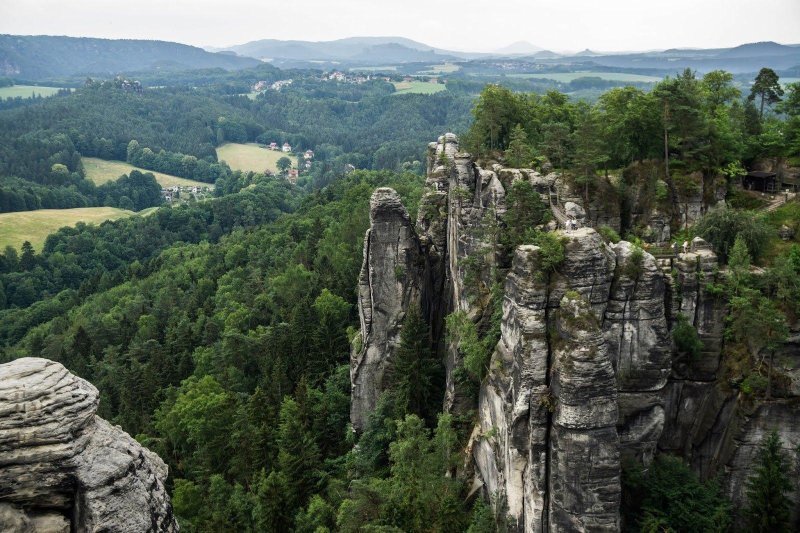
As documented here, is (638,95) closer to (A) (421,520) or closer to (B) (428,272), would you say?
(B) (428,272)

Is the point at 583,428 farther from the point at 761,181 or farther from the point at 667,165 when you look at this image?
the point at 761,181

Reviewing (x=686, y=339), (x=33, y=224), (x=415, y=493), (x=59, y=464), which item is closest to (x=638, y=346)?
(x=686, y=339)

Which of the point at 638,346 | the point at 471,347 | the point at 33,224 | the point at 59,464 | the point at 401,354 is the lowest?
the point at 33,224

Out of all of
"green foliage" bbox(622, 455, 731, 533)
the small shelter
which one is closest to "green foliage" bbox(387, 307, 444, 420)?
"green foliage" bbox(622, 455, 731, 533)

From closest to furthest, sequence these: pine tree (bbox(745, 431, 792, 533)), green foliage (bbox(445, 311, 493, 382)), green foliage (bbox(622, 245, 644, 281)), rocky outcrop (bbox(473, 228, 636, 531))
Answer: rocky outcrop (bbox(473, 228, 636, 531)) → pine tree (bbox(745, 431, 792, 533)) → green foliage (bbox(622, 245, 644, 281)) → green foliage (bbox(445, 311, 493, 382))

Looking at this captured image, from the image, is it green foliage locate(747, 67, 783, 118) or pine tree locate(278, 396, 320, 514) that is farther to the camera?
green foliage locate(747, 67, 783, 118)

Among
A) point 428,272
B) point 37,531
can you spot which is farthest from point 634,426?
point 37,531

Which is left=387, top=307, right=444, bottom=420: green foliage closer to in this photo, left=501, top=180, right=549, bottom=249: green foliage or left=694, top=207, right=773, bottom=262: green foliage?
left=501, top=180, right=549, bottom=249: green foliage
